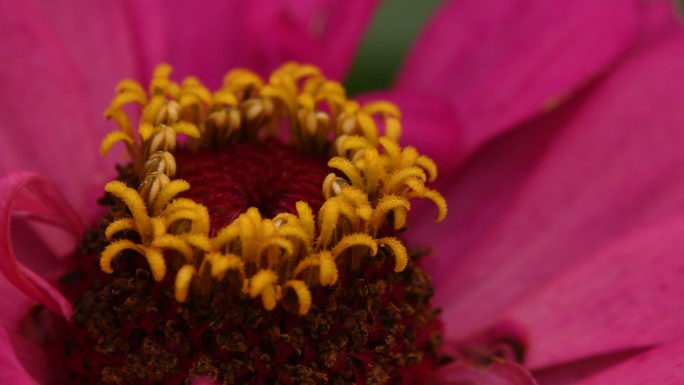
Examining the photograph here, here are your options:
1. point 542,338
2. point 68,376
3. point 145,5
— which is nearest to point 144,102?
point 145,5

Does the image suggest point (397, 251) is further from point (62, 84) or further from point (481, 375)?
point (62, 84)

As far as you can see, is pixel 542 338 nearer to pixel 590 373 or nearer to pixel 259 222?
pixel 590 373

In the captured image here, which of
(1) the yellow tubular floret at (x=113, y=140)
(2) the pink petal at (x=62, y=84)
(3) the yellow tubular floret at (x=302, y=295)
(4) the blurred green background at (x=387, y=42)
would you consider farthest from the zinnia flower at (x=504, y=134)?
(4) the blurred green background at (x=387, y=42)

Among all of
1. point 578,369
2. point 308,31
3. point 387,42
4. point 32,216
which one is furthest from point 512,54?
point 32,216

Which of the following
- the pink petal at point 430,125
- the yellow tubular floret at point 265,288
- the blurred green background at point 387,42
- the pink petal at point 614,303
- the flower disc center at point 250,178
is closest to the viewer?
the yellow tubular floret at point 265,288

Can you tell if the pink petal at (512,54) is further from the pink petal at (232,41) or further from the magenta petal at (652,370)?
the magenta petal at (652,370)

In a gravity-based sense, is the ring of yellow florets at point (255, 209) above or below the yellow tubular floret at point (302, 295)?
above
